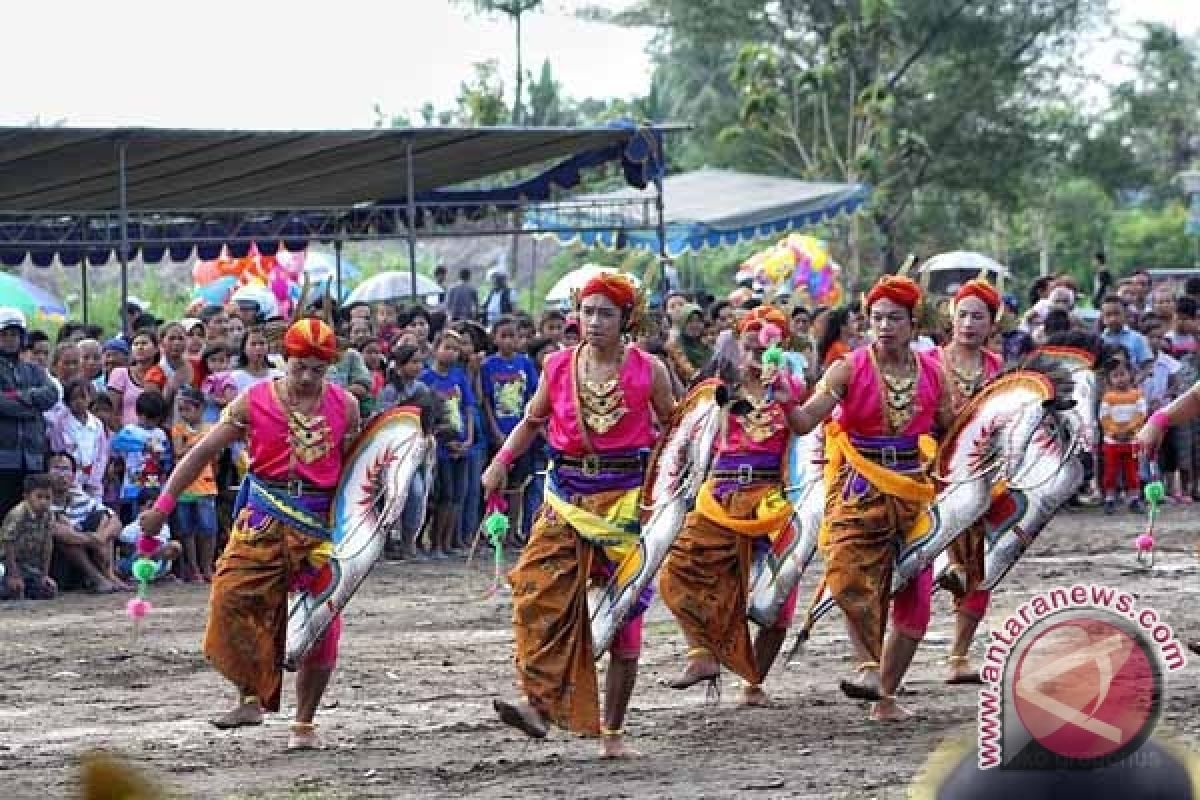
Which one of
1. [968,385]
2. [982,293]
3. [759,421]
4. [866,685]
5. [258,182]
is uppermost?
[258,182]

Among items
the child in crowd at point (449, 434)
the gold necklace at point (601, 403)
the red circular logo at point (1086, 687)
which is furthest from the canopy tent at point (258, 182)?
the red circular logo at point (1086, 687)

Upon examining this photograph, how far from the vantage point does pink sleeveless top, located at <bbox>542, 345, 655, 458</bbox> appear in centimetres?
882

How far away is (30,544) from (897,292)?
683 centimetres

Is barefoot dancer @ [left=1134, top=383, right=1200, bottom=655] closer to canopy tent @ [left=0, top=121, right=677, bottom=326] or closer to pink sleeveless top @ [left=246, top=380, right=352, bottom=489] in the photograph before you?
pink sleeveless top @ [left=246, top=380, right=352, bottom=489]

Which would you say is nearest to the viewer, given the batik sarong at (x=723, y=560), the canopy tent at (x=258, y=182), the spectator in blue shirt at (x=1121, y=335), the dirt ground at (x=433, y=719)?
the dirt ground at (x=433, y=719)

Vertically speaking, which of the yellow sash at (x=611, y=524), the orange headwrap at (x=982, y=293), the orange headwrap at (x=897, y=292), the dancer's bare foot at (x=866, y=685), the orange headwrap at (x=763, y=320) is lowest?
the dancer's bare foot at (x=866, y=685)

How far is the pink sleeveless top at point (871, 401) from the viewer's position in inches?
368

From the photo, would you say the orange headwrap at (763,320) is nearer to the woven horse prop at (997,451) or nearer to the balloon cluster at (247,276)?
the woven horse prop at (997,451)

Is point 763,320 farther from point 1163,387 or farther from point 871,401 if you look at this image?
point 1163,387

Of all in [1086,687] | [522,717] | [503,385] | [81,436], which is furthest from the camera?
[503,385]

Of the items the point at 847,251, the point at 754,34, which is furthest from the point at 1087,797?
the point at 754,34

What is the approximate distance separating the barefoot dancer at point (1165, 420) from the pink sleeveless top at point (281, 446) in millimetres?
3034

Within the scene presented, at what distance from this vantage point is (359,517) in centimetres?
916

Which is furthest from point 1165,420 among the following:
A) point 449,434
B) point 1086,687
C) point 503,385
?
point 503,385
